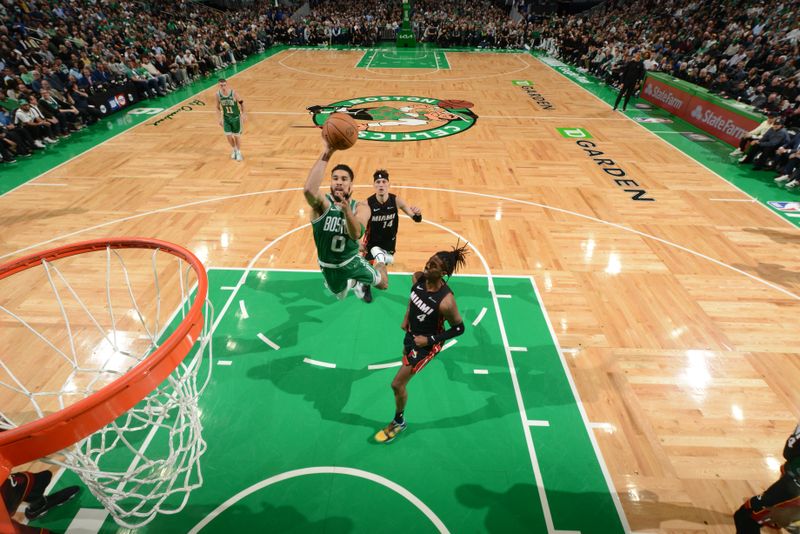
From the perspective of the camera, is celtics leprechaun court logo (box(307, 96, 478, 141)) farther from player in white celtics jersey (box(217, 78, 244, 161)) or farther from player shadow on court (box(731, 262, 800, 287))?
player shadow on court (box(731, 262, 800, 287))

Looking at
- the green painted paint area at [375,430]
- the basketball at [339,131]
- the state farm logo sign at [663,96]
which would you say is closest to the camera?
the green painted paint area at [375,430]

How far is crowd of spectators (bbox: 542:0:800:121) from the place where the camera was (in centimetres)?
1302

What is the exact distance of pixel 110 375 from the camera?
4777 millimetres

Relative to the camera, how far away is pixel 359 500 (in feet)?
12.0

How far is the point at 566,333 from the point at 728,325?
222 centimetres

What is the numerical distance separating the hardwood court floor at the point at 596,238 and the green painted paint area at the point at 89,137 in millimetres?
519

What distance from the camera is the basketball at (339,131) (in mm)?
3832

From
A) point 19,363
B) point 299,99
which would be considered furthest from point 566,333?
point 299,99

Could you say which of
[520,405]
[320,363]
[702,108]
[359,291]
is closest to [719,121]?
[702,108]

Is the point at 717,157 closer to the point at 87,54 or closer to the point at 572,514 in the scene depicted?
the point at 572,514

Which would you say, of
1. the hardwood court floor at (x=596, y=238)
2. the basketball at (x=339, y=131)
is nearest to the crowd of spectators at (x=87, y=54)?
the hardwood court floor at (x=596, y=238)

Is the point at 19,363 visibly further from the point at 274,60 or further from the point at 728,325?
the point at 274,60

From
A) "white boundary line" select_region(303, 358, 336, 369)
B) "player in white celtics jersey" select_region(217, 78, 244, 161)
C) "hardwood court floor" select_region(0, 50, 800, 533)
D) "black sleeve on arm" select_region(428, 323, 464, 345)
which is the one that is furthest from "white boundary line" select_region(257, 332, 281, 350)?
"player in white celtics jersey" select_region(217, 78, 244, 161)

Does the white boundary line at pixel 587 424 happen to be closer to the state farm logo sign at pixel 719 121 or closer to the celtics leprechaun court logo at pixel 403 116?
the celtics leprechaun court logo at pixel 403 116
